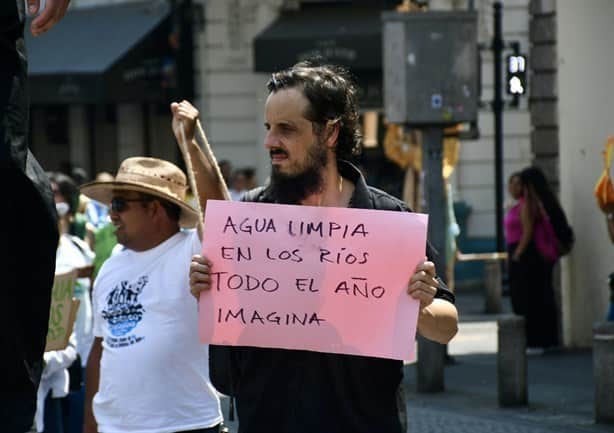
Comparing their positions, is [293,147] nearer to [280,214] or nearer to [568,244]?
[280,214]

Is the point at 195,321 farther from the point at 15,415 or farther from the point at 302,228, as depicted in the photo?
the point at 15,415

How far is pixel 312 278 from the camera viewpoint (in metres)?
3.82

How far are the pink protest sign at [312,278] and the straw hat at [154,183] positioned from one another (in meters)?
2.09

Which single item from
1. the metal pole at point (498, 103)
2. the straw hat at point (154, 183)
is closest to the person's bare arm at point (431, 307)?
the straw hat at point (154, 183)

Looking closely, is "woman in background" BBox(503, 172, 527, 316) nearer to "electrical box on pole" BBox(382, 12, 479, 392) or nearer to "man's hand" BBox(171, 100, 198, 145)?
"electrical box on pole" BBox(382, 12, 479, 392)

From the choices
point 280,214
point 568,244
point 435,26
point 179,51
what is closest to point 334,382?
point 280,214

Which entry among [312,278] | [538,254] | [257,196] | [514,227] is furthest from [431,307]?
[514,227]

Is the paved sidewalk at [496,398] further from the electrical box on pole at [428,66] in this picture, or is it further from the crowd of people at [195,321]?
the crowd of people at [195,321]

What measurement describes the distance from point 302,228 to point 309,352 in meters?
0.31

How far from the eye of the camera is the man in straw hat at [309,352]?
12.3 ft

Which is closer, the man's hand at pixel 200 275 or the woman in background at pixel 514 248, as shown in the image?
the man's hand at pixel 200 275

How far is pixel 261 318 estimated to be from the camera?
3818 millimetres

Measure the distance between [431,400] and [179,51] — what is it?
1488 cm

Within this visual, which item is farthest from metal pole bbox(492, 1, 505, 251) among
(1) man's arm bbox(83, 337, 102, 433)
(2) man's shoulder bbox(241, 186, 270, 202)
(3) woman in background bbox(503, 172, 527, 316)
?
(2) man's shoulder bbox(241, 186, 270, 202)
